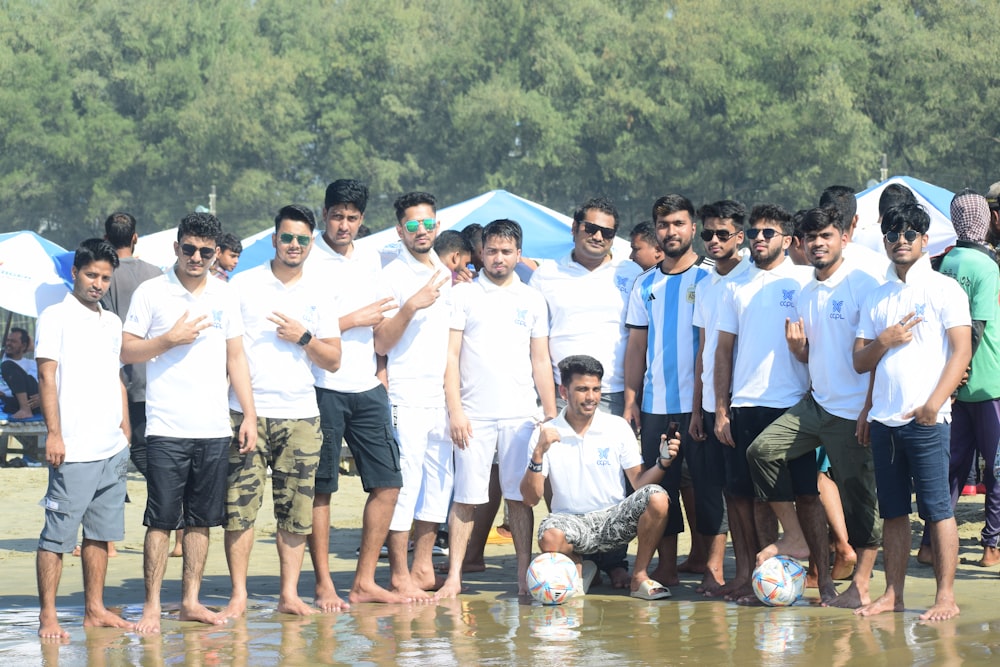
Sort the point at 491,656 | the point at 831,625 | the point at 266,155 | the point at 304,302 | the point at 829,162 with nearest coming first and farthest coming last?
the point at 491,656 → the point at 831,625 → the point at 304,302 → the point at 829,162 → the point at 266,155

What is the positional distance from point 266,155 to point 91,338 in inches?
2259

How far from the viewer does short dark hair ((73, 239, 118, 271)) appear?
6930 mm

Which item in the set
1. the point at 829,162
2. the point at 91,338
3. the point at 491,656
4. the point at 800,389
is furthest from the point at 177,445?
the point at 829,162

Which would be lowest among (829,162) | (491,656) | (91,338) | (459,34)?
(491,656)

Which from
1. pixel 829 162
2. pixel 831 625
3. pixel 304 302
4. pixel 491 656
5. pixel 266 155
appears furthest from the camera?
pixel 266 155

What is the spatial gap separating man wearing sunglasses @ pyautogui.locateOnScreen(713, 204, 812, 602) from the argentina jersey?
0.36 metres

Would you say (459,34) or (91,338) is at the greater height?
(459,34)

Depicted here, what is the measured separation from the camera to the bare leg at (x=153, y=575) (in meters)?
6.86

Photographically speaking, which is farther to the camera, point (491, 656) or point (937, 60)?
point (937, 60)

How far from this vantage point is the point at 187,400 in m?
6.95

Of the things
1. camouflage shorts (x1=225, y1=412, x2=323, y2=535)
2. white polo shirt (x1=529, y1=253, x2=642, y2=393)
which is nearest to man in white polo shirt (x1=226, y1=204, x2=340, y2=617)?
camouflage shorts (x1=225, y1=412, x2=323, y2=535)

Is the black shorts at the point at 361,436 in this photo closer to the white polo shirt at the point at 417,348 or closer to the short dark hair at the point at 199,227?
the white polo shirt at the point at 417,348

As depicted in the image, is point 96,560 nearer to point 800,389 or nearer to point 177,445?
point 177,445

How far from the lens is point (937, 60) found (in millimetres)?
48094
